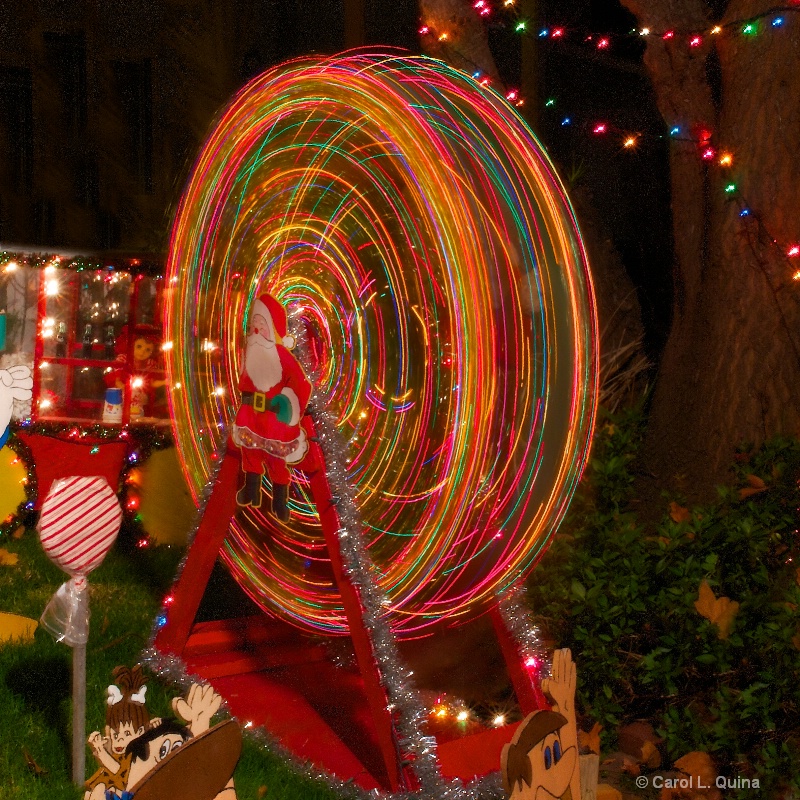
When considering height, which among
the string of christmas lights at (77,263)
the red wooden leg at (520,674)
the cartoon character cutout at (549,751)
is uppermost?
the string of christmas lights at (77,263)

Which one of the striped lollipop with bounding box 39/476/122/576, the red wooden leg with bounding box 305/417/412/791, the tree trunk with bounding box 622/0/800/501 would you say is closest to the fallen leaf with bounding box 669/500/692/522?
the tree trunk with bounding box 622/0/800/501

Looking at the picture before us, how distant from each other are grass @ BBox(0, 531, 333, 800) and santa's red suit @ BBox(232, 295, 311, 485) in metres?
1.14

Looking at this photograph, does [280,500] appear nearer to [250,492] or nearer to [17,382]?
[250,492]

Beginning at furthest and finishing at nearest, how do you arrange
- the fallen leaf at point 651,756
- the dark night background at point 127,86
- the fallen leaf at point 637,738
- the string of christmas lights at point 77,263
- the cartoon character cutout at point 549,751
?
the dark night background at point 127,86, the string of christmas lights at point 77,263, the fallen leaf at point 637,738, the fallen leaf at point 651,756, the cartoon character cutout at point 549,751

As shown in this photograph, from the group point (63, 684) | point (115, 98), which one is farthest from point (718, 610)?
point (115, 98)

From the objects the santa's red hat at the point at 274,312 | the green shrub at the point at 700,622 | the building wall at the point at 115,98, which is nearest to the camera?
the green shrub at the point at 700,622

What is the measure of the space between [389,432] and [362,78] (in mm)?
3016

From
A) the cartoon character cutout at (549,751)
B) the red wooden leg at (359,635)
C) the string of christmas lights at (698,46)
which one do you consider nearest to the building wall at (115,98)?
the string of christmas lights at (698,46)

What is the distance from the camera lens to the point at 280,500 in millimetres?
4234

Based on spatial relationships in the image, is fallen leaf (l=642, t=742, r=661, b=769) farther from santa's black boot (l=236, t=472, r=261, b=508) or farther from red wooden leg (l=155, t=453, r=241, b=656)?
red wooden leg (l=155, t=453, r=241, b=656)

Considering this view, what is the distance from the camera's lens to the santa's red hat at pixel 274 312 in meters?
4.02

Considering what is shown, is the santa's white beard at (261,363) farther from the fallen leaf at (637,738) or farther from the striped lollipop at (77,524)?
the fallen leaf at (637,738)

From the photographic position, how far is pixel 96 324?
7.60 m

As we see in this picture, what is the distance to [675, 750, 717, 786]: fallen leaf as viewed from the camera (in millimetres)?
3979
